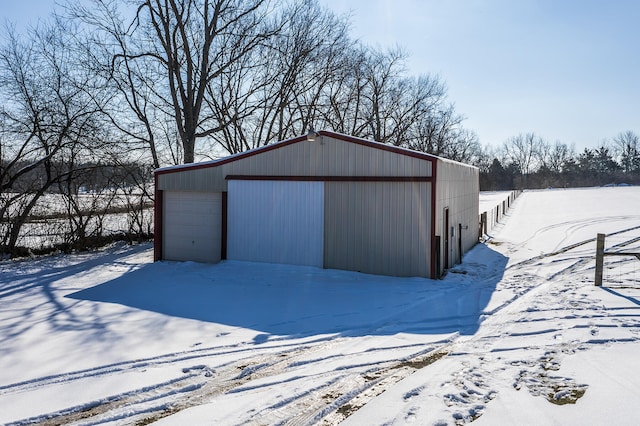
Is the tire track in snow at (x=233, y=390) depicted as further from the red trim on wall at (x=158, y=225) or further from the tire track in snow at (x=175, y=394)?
the red trim on wall at (x=158, y=225)

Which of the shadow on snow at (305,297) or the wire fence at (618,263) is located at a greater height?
the wire fence at (618,263)

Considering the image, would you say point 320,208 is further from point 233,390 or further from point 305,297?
point 233,390

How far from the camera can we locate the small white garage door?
12.7 meters

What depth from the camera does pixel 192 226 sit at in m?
13.0

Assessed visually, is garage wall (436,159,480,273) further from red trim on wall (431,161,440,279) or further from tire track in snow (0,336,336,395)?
tire track in snow (0,336,336,395)

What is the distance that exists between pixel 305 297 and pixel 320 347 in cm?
284

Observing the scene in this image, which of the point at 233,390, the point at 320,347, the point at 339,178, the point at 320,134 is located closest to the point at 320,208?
the point at 339,178

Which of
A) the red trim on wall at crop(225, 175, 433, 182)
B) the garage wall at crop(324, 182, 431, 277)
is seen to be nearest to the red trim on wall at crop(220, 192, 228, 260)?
the red trim on wall at crop(225, 175, 433, 182)

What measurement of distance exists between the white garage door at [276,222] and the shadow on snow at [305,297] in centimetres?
35

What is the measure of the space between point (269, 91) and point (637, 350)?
20.6 metres

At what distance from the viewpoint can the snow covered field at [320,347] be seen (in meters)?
4.02

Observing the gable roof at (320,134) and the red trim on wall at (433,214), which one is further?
the gable roof at (320,134)

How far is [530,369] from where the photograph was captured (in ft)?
15.7

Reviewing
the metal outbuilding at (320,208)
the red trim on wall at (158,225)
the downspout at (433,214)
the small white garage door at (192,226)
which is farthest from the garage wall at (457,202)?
the red trim on wall at (158,225)
